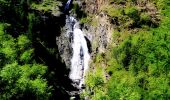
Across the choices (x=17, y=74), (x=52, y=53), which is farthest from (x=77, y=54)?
(x=17, y=74)

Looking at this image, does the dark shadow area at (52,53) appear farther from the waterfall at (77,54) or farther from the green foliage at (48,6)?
the waterfall at (77,54)

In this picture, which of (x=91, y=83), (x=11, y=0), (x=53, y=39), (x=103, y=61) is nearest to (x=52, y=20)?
(x=53, y=39)

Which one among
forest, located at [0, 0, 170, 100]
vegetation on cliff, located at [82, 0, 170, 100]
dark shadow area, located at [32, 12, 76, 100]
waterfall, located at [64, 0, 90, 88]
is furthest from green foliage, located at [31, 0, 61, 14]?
vegetation on cliff, located at [82, 0, 170, 100]

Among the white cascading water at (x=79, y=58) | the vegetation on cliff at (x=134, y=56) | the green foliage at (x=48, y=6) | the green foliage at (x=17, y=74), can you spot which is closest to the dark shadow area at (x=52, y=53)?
the green foliage at (x=48, y=6)

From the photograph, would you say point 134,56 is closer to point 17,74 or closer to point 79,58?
point 79,58

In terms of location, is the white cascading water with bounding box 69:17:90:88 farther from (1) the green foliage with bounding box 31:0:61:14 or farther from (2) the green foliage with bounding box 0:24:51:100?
(2) the green foliage with bounding box 0:24:51:100

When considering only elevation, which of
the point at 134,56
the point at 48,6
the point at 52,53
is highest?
the point at 48,6
